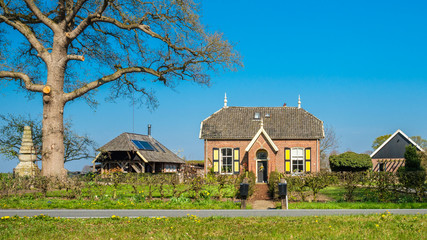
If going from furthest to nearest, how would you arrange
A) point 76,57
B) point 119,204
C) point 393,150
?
point 393,150 → point 76,57 → point 119,204

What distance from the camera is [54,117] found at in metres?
19.2

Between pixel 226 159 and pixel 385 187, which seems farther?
pixel 226 159

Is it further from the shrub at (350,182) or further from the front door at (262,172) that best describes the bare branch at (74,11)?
the front door at (262,172)

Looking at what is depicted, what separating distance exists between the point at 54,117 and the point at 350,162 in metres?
22.0

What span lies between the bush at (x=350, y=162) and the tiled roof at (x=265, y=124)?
2803 mm

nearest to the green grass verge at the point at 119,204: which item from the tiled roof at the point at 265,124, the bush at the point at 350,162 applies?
the tiled roof at the point at 265,124

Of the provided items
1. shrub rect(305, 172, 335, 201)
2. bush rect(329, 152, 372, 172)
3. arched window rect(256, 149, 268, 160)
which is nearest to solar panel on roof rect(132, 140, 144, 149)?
arched window rect(256, 149, 268, 160)

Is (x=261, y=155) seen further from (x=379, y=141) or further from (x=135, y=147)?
(x=379, y=141)

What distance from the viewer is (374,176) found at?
15.4 m

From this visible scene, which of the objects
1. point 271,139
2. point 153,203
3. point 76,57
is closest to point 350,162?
point 271,139

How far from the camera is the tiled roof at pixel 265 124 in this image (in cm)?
3153

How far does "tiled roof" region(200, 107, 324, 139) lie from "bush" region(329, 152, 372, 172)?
110 inches

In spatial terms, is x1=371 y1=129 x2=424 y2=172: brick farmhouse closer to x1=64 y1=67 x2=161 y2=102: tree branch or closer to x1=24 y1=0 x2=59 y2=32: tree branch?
x1=64 y1=67 x2=161 y2=102: tree branch

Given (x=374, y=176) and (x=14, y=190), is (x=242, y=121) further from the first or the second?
(x=14, y=190)
